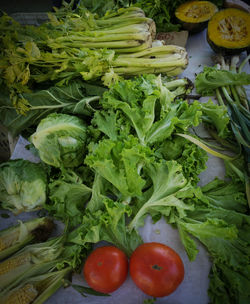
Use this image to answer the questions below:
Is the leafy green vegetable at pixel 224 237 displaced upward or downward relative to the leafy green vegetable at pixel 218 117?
downward

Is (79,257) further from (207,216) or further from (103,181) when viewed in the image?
(207,216)

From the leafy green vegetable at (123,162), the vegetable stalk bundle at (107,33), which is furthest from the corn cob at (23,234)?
the vegetable stalk bundle at (107,33)

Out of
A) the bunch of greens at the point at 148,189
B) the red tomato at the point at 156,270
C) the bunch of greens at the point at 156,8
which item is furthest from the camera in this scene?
the bunch of greens at the point at 156,8

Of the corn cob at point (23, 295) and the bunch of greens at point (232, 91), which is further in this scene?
the bunch of greens at point (232, 91)

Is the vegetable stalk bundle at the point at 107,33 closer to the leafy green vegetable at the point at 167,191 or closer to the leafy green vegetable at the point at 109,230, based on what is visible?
the leafy green vegetable at the point at 167,191

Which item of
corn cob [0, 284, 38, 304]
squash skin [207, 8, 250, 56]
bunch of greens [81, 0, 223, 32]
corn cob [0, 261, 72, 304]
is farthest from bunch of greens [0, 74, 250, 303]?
bunch of greens [81, 0, 223, 32]

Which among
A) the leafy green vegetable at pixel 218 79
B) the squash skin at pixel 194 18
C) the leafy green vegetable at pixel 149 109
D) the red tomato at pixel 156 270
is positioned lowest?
the red tomato at pixel 156 270

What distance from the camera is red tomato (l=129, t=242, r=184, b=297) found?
3.42 feet

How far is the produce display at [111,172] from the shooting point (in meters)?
1.14

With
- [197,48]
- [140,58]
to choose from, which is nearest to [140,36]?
[140,58]

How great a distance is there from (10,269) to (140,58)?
5.77 feet

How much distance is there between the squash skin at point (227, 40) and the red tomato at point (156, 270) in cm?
201

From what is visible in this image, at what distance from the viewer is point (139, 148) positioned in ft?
3.89

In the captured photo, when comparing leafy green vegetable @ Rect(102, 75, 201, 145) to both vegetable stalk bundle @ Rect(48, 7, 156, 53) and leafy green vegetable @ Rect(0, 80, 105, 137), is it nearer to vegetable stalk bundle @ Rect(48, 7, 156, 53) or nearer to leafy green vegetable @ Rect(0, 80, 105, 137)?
leafy green vegetable @ Rect(0, 80, 105, 137)
